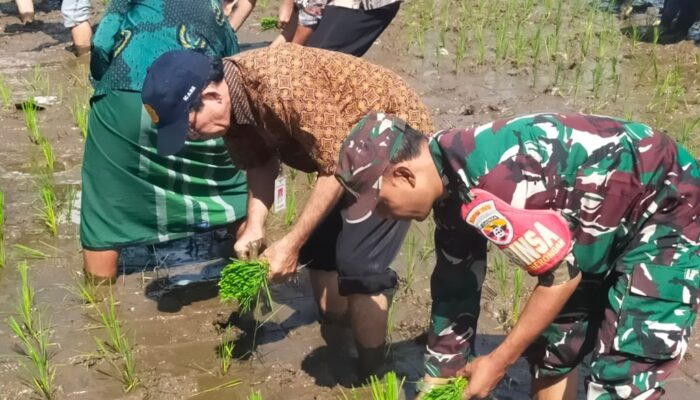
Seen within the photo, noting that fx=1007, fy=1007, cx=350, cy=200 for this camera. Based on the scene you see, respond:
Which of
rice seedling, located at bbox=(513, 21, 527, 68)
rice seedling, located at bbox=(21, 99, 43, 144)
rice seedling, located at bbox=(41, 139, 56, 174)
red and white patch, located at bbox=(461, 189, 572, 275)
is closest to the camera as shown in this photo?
red and white patch, located at bbox=(461, 189, 572, 275)

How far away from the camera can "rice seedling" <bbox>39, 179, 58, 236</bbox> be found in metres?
4.89

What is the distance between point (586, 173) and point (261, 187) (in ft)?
4.79

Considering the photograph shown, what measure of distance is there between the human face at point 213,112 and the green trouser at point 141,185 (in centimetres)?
109

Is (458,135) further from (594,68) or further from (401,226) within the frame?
(594,68)

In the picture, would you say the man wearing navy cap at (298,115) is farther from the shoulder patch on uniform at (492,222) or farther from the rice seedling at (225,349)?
the shoulder patch on uniform at (492,222)

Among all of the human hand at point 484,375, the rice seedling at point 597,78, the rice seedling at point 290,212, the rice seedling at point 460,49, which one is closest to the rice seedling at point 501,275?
the rice seedling at point 290,212

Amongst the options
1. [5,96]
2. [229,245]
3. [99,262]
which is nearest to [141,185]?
[99,262]

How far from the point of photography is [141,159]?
438 centimetres

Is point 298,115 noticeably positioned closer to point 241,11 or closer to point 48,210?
point 48,210

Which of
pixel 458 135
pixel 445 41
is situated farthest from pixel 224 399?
pixel 445 41

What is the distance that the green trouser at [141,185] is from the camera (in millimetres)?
4359

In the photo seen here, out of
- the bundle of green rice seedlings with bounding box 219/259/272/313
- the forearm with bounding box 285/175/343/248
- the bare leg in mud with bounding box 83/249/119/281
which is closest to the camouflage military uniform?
the forearm with bounding box 285/175/343/248

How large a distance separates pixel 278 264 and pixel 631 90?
3966 mm

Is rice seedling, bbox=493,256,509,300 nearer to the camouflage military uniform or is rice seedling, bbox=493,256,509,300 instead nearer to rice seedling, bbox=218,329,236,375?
rice seedling, bbox=218,329,236,375
